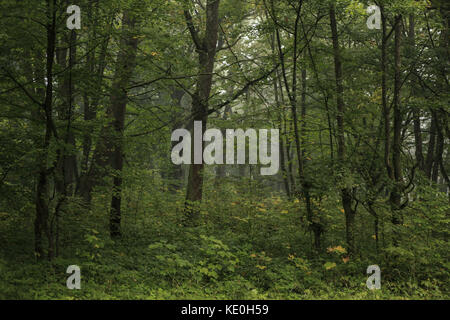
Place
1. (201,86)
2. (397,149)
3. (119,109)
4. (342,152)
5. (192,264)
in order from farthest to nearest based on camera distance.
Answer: (201,86)
(119,109)
(342,152)
(397,149)
(192,264)

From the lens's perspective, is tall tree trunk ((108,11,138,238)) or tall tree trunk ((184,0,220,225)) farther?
tall tree trunk ((184,0,220,225))

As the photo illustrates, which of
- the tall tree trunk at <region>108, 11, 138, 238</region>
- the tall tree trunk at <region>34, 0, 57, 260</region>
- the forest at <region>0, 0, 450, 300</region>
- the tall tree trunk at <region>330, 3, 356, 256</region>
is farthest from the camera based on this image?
the tall tree trunk at <region>330, 3, 356, 256</region>

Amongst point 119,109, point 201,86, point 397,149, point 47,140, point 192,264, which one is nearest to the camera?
point 47,140

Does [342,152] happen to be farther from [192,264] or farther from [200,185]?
[192,264]

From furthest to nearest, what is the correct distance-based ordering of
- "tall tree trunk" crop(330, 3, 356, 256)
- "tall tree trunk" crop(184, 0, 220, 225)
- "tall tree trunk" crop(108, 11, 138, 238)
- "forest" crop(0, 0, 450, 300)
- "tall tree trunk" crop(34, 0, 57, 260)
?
1. "tall tree trunk" crop(184, 0, 220, 225)
2. "tall tree trunk" crop(330, 3, 356, 256)
3. "tall tree trunk" crop(108, 11, 138, 238)
4. "forest" crop(0, 0, 450, 300)
5. "tall tree trunk" crop(34, 0, 57, 260)

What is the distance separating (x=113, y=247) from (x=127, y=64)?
13.8ft

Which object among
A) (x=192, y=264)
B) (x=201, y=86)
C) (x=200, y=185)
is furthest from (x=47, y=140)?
(x=201, y=86)

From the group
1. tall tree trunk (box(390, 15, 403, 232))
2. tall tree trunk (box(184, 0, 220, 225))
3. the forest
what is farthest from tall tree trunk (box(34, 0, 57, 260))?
tall tree trunk (box(390, 15, 403, 232))

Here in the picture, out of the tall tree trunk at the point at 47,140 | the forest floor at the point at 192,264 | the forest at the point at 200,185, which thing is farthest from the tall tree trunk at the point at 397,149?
the tall tree trunk at the point at 47,140

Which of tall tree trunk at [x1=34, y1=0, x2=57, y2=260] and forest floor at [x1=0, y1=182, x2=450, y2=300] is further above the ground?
tall tree trunk at [x1=34, y1=0, x2=57, y2=260]

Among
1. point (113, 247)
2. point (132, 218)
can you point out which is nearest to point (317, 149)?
point (132, 218)

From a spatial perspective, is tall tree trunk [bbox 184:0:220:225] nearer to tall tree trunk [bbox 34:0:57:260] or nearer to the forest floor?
the forest floor

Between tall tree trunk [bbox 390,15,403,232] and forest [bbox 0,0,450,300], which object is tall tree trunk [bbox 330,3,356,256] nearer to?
forest [bbox 0,0,450,300]
